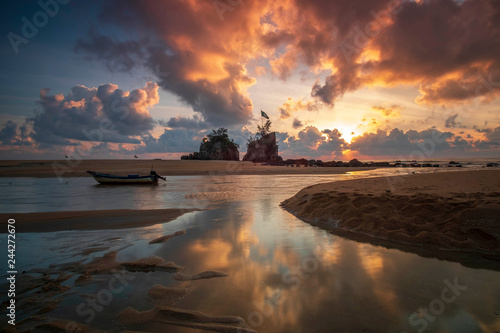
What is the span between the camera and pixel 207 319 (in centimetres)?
287

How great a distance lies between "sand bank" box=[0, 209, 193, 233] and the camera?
7.48 metres

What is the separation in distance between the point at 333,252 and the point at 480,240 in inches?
120

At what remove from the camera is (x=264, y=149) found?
91938 millimetres

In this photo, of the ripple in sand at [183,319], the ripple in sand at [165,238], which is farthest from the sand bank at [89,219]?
the ripple in sand at [183,319]

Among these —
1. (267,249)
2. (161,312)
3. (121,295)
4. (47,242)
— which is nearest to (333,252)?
(267,249)

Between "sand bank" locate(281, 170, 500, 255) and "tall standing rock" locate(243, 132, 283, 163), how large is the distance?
267 feet

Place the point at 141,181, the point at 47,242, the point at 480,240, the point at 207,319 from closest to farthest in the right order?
the point at 207,319 < the point at 480,240 < the point at 47,242 < the point at 141,181

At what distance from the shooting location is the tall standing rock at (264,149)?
298 feet

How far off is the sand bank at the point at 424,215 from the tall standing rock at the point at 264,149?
81.5 m

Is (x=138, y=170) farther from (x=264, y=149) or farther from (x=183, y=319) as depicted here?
(x=264, y=149)

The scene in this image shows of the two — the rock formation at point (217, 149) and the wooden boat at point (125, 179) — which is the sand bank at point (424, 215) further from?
the rock formation at point (217, 149)

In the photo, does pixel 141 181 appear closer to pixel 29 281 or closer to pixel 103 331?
pixel 29 281

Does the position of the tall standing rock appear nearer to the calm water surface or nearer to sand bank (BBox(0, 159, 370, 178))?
sand bank (BBox(0, 159, 370, 178))

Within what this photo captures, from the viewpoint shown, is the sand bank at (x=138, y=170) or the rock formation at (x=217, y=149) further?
the rock formation at (x=217, y=149)
